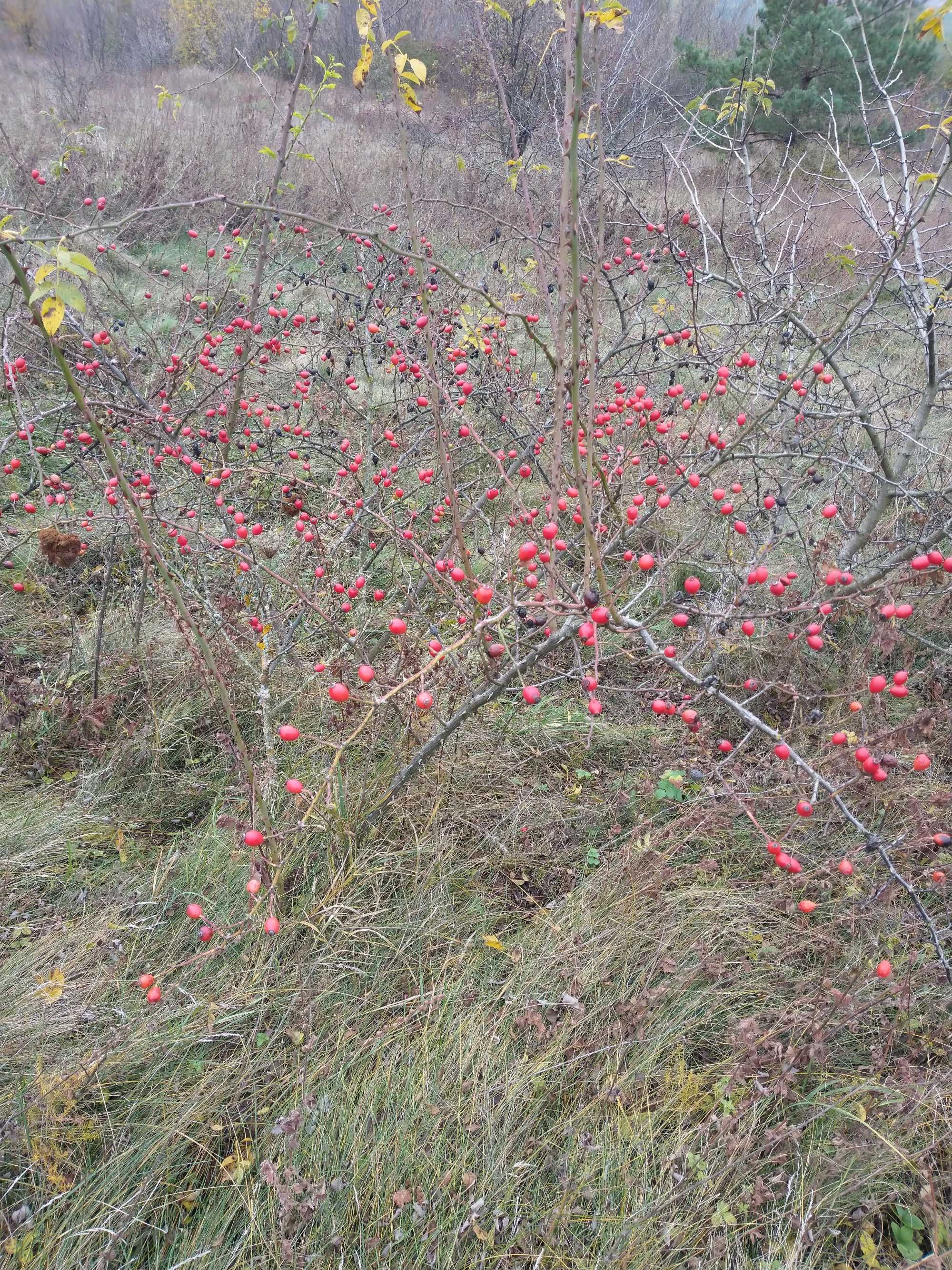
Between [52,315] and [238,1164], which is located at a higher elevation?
[52,315]

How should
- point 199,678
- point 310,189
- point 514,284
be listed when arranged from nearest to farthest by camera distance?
point 199,678, point 514,284, point 310,189

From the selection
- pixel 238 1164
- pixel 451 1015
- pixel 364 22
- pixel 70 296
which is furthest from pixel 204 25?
pixel 238 1164

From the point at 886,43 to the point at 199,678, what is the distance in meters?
13.5

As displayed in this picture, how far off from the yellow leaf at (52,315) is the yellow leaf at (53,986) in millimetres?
1663

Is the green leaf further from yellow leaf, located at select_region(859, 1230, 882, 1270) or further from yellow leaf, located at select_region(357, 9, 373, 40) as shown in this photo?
yellow leaf, located at select_region(859, 1230, 882, 1270)

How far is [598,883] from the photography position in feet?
7.77

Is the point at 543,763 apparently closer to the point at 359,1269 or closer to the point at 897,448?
the point at 359,1269

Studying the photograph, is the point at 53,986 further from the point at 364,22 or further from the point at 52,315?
the point at 364,22

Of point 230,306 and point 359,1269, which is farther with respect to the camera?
point 230,306

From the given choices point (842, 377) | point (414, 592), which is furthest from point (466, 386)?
point (842, 377)

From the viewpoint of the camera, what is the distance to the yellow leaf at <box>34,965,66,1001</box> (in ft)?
6.32

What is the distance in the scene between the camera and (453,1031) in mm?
1962

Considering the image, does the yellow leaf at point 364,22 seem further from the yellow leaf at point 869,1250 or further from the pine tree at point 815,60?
the pine tree at point 815,60

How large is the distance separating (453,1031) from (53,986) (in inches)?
44.4
